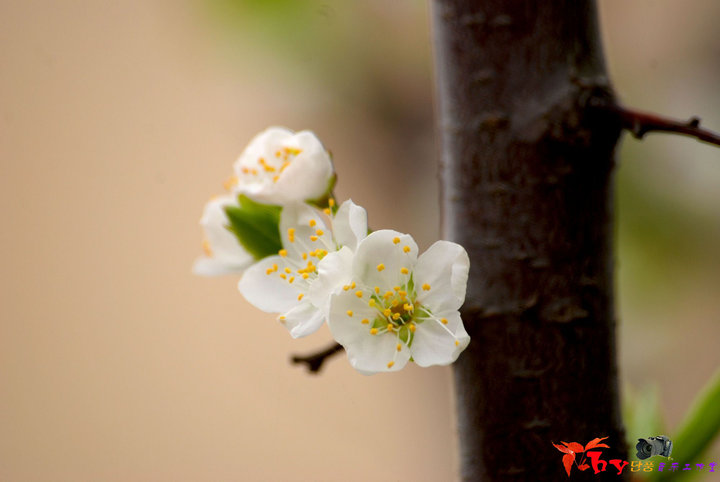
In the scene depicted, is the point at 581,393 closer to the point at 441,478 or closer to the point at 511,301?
the point at 511,301

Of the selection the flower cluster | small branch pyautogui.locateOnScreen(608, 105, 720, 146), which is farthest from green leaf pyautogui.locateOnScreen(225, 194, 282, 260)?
small branch pyautogui.locateOnScreen(608, 105, 720, 146)

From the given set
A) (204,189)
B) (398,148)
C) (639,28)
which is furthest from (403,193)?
(639,28)

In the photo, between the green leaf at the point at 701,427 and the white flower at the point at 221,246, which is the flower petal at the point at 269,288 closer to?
the white flower at the point at 221,246

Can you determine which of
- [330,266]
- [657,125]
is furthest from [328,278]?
[657,125]

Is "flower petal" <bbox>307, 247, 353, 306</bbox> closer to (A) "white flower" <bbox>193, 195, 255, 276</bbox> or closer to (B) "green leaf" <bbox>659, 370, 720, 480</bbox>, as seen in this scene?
(A) "white flower" <bbox>193, 195, 255, 276</bbox>

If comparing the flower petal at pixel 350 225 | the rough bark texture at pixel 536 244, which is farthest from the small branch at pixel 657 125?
the flower petal at pixel 350 225

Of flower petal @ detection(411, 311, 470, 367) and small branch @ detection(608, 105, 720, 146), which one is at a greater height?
small branch @ detection(608, 105, 720, 146)
